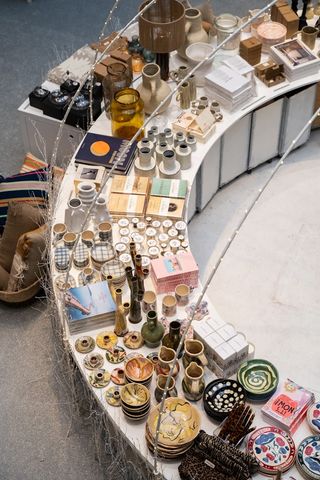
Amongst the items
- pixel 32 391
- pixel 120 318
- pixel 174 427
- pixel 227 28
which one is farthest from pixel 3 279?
pixel 227 28

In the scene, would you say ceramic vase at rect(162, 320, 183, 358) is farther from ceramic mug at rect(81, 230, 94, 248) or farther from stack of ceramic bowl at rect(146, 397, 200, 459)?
ceramic mug at rect(81, 230, 94, 248)

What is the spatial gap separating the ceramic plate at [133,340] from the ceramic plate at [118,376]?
6.1 inches

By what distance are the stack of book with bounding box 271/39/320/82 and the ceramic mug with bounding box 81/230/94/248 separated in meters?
2.17

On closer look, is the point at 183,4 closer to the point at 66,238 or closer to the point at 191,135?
the point at 191,135

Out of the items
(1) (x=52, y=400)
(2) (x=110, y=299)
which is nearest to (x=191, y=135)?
(2) (x=110, y=299)

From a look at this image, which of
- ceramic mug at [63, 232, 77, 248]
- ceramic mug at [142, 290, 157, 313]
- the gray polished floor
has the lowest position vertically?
the gray polished floor

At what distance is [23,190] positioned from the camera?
5.36 metres

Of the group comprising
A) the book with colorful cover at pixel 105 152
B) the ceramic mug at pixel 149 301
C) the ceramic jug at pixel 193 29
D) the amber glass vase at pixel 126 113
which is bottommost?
the ceramic mug at pixel 149 301

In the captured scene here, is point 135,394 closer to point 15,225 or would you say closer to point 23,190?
point 15,225

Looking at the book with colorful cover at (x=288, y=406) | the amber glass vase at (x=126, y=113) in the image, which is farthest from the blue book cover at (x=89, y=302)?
the amber glass vase at (x=126, y=113)

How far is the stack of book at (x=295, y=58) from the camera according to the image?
577 centimetres

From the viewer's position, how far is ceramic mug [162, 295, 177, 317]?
4230mm

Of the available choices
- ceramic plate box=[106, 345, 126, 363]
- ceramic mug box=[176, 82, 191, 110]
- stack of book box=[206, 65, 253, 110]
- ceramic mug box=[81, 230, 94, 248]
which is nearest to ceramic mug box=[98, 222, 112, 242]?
ceramic mug box=[81, 230, 94, 248]

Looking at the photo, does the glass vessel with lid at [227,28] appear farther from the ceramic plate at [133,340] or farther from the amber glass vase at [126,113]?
the ceramic plate at [133,340]
